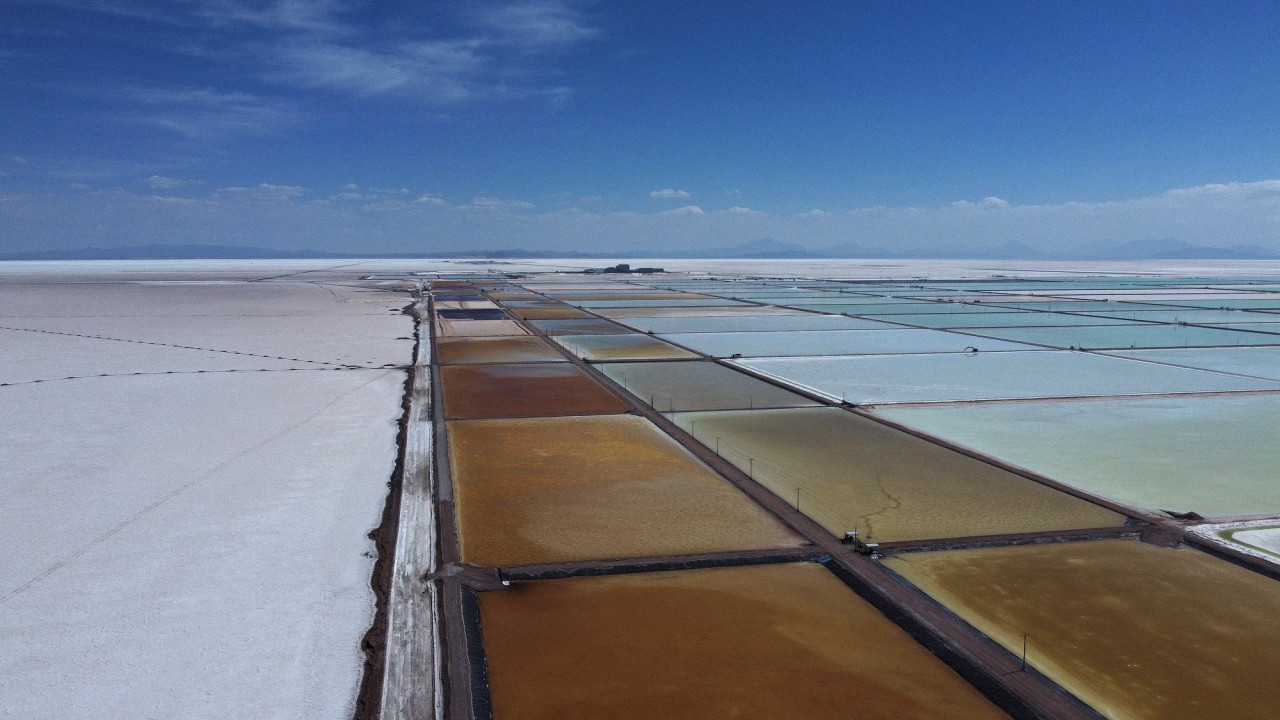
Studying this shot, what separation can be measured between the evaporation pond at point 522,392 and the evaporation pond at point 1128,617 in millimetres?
9736

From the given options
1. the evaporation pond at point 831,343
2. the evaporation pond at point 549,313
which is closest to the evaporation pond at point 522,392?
the evaporation pond at point 831,343

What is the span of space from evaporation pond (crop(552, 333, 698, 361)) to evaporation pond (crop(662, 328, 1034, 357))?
99 cm

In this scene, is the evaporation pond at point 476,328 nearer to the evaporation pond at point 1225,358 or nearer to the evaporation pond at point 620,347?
the evaporation pond at point 620,347

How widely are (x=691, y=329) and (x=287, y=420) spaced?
832 inches

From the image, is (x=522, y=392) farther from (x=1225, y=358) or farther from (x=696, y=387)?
(x=1225, y=358)

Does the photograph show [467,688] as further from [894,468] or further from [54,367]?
[54,367]

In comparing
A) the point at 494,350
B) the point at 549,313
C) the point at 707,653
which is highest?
the point at 549,313

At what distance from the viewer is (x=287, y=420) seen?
16062 millimetres

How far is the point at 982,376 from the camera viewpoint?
21875 mm

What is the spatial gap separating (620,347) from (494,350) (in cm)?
435

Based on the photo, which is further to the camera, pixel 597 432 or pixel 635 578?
pixel 597 432

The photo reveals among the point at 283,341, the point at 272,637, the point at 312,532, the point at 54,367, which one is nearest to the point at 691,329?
the point at 283,341

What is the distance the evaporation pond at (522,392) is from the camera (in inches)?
695

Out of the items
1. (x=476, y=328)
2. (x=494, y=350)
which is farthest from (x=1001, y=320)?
(x=494, y=350)
